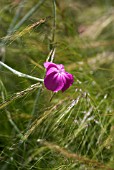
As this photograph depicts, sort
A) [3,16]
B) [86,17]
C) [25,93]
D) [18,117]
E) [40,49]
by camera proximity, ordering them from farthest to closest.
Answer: [86,17] → [3,16] → [40,49] → [18,117] → [25,93]

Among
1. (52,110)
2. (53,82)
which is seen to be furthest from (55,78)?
(52,110)

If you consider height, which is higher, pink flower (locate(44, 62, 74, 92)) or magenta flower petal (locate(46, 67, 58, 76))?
magenta flower petal (locate(46, 67, 58, 76))

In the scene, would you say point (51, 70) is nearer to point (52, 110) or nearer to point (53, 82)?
point (53, 82)

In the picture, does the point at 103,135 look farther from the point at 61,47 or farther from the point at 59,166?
the point at 61,47

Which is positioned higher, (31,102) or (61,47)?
(61,47)

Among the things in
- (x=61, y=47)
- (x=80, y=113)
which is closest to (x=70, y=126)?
(x=80, y=113)
